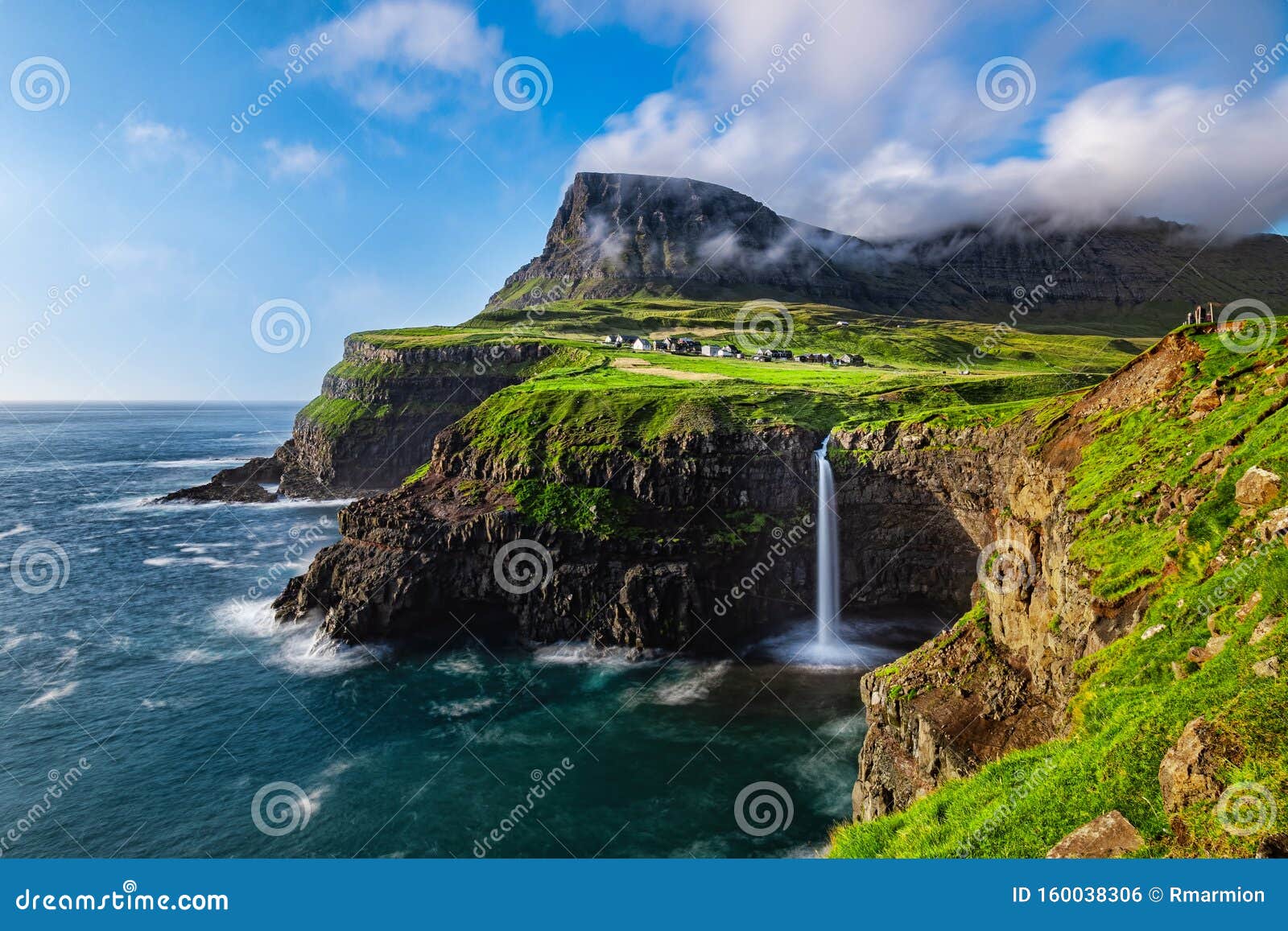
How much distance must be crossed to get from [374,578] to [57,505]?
92.2 m

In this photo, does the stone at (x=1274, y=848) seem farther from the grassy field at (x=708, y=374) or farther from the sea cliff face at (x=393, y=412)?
the sea cliff face at (x=393, y=412)

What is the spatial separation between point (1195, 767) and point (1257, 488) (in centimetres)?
974

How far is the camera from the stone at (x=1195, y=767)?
9.16 m

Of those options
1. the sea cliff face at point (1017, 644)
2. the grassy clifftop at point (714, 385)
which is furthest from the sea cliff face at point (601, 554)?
the sea cliff face at point (1017, 644)

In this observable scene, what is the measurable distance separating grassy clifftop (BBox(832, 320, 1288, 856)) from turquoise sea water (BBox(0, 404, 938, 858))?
19460 mm

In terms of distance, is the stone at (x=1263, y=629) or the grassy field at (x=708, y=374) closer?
the stone at (x=1263, y=629)

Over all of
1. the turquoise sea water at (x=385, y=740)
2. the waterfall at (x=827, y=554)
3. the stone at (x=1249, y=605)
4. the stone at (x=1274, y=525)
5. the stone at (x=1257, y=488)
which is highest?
the stone at (x=1257, y=488)

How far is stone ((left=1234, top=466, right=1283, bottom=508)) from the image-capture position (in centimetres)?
1470

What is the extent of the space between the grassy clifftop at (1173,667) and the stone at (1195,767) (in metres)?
0.03

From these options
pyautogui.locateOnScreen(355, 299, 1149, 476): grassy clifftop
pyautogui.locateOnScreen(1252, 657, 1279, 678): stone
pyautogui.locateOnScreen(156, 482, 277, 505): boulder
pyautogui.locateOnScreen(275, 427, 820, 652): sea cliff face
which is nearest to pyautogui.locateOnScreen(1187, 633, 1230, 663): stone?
pyautogui.locateOnScreen(1252, 657, 1279, 678): stone

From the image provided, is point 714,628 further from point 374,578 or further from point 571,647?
point 374,578

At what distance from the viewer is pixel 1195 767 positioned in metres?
9.35

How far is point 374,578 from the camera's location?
52.2m

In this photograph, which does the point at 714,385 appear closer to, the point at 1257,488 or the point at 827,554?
the point at 827,554
